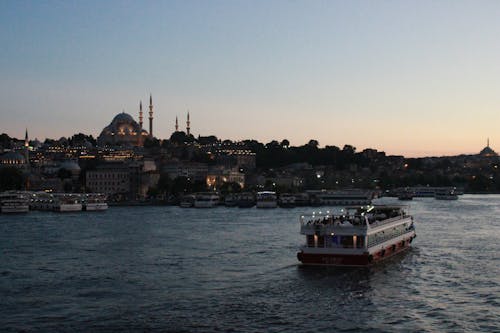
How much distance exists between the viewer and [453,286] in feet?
65.0

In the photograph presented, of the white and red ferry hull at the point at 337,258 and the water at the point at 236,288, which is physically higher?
the white and red ferry hull at the point at 337,258

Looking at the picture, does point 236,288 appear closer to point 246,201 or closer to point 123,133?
point 246,201

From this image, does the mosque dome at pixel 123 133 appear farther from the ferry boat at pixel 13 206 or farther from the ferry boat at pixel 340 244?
the ferry boat at pixel 340 244

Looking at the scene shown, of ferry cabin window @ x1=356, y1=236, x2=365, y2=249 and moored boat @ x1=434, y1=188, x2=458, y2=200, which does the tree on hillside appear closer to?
moored boat @ x1=434, y1=188, x2=458, y2=200

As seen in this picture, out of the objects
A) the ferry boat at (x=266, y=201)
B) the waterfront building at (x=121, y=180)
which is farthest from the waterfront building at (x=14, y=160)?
the ferry boat at (x=266, y=201)

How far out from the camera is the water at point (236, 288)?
15438 millimetres

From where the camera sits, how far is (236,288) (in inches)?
752

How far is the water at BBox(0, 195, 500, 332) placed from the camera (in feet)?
50.6

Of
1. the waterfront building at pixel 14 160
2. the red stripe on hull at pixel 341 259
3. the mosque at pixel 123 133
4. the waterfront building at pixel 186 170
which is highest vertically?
the mosque at pixel 123 133

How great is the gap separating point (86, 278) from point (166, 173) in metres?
81.1

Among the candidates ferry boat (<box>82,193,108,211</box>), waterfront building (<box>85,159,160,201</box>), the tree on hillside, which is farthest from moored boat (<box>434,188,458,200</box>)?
the tree on hillside

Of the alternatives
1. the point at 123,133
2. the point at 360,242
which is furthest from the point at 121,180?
the point at 360,242

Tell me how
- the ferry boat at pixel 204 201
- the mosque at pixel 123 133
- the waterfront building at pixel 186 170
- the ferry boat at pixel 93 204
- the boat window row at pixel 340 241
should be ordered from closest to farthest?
the boat window row at pixel 340 241 → the ferry boat at pixel 93 204 → the ferry boat at pixel 204 201 → the waterfront building at pixel 186 170 → the mosque at pixel 123 133

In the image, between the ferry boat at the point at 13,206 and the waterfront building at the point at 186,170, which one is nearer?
the ferry boat at the point at 13,206
